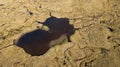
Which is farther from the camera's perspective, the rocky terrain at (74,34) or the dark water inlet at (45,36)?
the dark water inlet at (45,36)

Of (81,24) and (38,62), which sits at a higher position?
(81,24)

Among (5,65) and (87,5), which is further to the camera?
(87,5)

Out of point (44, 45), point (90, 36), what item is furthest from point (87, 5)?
point (44, 45)

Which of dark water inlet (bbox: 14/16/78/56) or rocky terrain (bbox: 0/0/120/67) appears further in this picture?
dark water inlet (bbox: 14/16/78/56)

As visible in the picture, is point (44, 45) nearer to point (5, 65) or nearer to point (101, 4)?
point (5, 65)

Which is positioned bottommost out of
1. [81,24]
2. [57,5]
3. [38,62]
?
[38,62]
